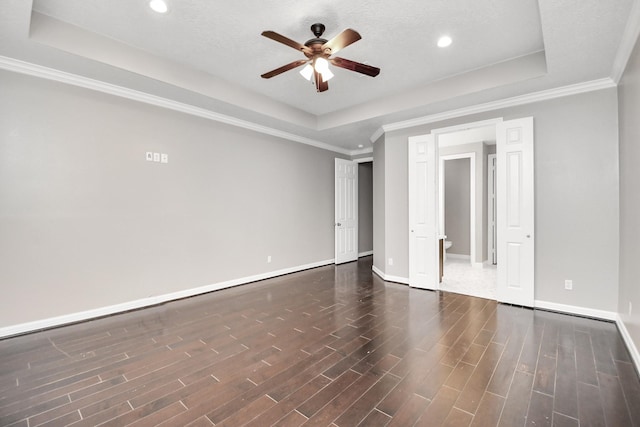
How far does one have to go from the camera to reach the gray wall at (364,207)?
767cm

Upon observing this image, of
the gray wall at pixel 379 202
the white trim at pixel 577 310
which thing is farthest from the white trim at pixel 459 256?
the white trim at pixel 577 310

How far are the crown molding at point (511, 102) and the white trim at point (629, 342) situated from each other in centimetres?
260

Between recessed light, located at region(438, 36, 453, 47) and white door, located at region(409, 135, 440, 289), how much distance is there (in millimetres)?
1653

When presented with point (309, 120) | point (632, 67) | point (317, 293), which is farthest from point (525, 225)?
point (309, 120)

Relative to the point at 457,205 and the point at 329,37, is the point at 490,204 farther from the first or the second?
the point at 329,37

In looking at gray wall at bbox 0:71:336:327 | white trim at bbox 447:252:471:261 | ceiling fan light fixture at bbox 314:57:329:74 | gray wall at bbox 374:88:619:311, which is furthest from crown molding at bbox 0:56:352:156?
white trim at bbox 447:252:471:261

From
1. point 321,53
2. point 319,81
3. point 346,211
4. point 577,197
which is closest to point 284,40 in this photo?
point 321,53

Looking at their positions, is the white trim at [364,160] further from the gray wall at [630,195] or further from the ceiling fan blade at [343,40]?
the ceiling fan blade at [343,40]

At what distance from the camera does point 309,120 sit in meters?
5.18

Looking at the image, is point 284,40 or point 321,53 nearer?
point 284,40

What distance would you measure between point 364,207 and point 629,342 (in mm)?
5625

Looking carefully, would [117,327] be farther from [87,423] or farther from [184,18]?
[184,18]

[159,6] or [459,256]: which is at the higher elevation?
[159,6]

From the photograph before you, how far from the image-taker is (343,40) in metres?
2.36
